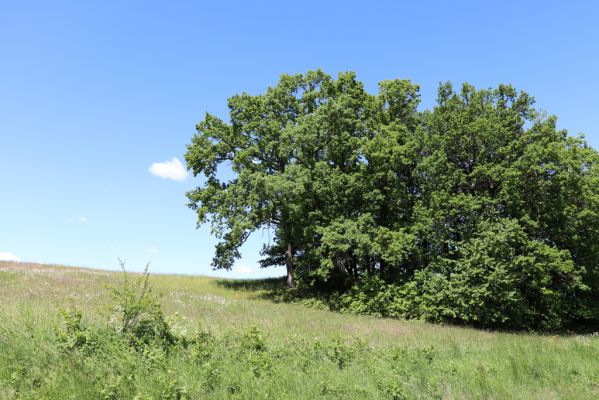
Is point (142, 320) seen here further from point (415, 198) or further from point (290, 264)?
point (290, 264)

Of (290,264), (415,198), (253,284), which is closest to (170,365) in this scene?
(415,198)

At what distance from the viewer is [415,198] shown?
Result: 99.7ft

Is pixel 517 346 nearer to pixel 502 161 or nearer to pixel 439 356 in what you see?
pixel 439 356

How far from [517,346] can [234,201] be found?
74.4 feet

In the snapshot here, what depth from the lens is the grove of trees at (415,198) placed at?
25.8 metres

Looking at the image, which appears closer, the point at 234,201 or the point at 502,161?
the point at 502,161

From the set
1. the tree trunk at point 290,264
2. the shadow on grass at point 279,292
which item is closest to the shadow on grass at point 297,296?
the shadow on grass at point 279,292

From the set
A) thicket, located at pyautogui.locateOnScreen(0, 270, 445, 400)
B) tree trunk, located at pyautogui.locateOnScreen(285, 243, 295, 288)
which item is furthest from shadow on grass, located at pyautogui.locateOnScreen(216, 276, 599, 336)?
thicket, located at pyautogui.locateOnScreen(0, 270, 445, 400)

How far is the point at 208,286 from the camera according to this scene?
118 ft

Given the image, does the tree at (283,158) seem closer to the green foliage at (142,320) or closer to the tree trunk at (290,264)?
the tree trunk at (290,264)

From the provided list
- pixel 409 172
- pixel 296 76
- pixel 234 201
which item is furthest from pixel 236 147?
pixel 409 172

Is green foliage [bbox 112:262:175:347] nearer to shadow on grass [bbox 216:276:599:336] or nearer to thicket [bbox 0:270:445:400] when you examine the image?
thicket [bbox 0:270:445:400]

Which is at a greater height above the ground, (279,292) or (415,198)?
(415,198)

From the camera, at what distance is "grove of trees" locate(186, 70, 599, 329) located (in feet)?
84.5
